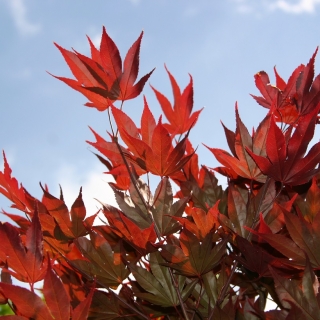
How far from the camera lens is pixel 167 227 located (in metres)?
0.91

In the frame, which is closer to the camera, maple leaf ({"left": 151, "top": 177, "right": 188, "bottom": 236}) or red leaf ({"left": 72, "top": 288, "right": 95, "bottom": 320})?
red leaf ({"left": 72, "top": 288, "right": 95, "bottom": 320})

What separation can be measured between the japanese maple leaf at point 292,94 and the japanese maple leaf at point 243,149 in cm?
6

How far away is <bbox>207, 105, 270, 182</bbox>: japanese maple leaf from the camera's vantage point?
95 cm

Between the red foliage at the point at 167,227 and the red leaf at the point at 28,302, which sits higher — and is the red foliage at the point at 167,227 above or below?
above

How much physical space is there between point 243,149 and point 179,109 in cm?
28

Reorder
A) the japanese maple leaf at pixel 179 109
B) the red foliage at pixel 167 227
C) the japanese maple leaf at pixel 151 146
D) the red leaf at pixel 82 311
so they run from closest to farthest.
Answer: the red leaf at pixel 82 311 < the red foliage at pixel 167 227 < the japanese maple leaf at pixel 151 146 < the japanese maple leaf at pixel 179 109

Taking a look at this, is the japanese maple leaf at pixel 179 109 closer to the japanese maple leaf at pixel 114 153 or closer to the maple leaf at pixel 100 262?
the japanese maple leaf at pixel 114 153

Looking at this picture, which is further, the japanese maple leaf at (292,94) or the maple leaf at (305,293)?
the japanese maple leaf at (292,94)

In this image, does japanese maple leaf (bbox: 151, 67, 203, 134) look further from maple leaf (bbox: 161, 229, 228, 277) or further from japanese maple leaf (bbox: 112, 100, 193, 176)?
maple leaf (bbox: 161, 229, 228, 277)

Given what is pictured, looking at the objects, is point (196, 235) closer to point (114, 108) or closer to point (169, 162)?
point (169, 162)

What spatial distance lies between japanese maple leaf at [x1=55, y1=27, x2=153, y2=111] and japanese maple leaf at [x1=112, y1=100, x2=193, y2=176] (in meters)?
0.07

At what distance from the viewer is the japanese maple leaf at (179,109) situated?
1.14m

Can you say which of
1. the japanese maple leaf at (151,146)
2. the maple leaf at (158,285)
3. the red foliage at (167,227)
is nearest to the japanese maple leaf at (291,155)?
the red foliage at (167,227)

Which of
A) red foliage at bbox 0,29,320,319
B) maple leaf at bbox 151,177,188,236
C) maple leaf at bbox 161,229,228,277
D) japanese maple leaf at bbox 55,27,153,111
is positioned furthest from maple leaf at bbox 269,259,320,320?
japanese maple leaf at bbox 55,27,153,111
